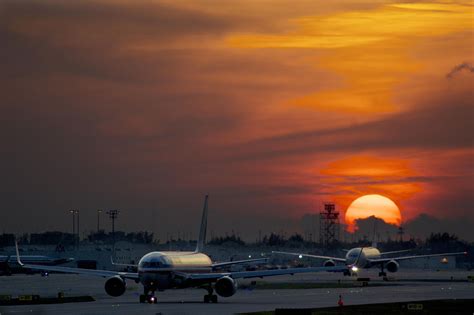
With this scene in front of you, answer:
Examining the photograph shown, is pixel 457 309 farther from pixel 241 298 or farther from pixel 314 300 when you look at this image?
pixel 241 298

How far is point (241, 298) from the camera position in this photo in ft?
270

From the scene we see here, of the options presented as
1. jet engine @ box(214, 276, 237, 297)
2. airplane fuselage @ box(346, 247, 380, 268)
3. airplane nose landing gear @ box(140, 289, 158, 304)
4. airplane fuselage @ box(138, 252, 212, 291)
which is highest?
airplane fuselage @ box(346, 247, 380, 268)

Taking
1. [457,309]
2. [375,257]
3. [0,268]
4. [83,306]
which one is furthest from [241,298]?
[0,268]

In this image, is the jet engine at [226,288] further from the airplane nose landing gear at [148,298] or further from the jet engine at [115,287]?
the jet engine at [115,287]

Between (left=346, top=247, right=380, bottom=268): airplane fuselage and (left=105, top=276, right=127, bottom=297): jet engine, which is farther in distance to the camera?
(left=346, top=247, right=380, bottom=268): airplane fuselage

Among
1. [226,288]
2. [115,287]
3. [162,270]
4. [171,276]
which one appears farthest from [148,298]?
[226,288]

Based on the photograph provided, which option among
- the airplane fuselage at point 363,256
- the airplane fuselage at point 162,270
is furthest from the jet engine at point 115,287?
the airplane fuselage at point 363,256

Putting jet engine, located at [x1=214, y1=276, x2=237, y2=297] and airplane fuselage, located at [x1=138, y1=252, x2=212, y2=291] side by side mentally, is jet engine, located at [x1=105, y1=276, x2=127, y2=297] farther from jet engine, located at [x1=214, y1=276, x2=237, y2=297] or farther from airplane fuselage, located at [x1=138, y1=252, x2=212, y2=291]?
jet engine, located at [x1=214, y1=276, x2=237, y2=297]

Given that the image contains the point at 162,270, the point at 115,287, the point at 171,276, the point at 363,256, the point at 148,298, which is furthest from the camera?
the point at 363,256

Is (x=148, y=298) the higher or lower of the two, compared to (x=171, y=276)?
lower

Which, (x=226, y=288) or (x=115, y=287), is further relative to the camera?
(x=115, y=287)

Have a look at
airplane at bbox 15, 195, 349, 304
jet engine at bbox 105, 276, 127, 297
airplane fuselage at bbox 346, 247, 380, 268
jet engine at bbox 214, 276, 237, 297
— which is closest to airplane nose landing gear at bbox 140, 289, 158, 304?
airplane at bbox 15, 195, 349, 304

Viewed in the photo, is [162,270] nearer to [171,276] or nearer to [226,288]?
[171,276]

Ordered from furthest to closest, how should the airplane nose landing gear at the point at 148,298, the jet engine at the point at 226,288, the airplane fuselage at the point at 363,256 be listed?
the airplane fuselage at the point at 363,256 → the jet engine at the point at 226,288 → the airplane nose landing gear at the point at 148,298
